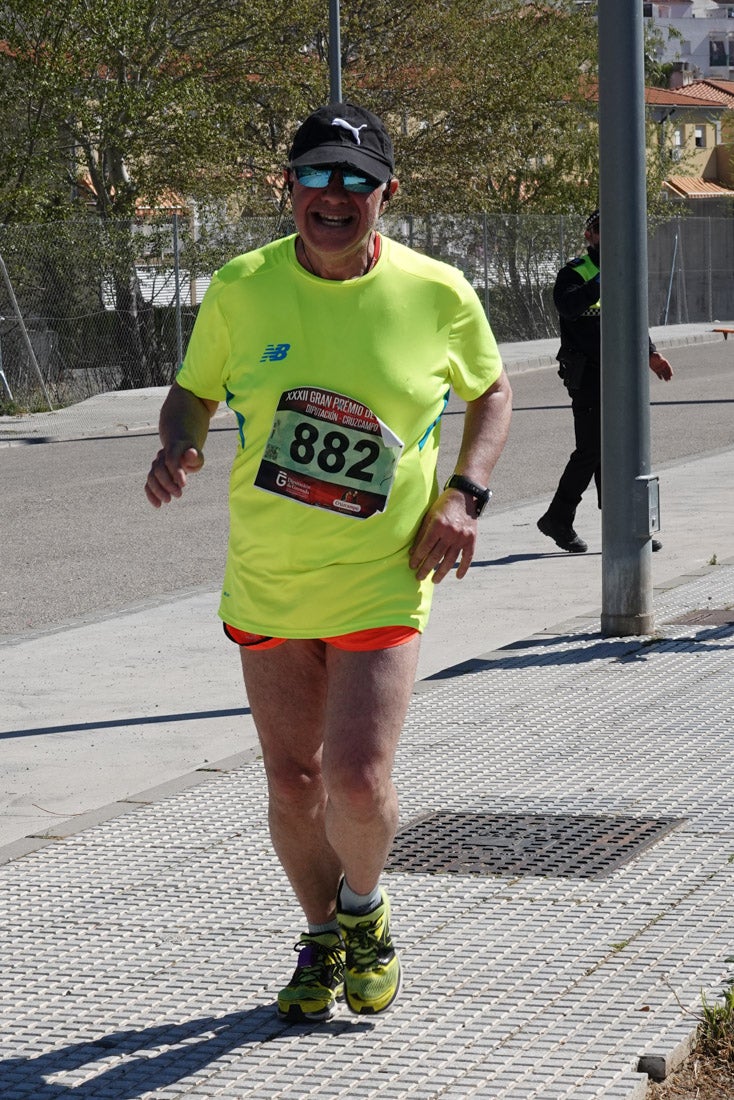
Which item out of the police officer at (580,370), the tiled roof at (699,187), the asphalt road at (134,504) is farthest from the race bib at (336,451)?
the tiled roof at (699,187)

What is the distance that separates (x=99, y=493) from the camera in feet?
46.4

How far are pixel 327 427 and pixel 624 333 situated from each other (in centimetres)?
434

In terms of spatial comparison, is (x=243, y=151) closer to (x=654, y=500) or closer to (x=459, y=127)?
(x=459, y=127)

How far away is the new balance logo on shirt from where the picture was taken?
357cm

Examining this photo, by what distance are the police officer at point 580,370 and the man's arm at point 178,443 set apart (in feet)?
20.2

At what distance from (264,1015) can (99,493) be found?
10659mm

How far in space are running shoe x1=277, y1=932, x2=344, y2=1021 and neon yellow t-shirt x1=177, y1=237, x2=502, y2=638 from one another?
0.70 meters

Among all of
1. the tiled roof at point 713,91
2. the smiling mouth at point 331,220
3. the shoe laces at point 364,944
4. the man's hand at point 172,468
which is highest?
the smiling mouth at point 331,220

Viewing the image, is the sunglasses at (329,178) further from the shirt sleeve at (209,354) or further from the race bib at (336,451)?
the race bib at (336,451)

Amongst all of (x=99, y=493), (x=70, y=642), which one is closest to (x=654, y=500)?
(x=70, y=642)

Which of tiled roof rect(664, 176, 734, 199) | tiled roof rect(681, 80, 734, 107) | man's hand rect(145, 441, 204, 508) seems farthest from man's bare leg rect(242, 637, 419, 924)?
tiled roof rect(681, 80, 734, 107)

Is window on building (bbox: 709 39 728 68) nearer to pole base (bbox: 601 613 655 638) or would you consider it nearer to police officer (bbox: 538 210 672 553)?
police officer (bbox: 538 210 672 553)

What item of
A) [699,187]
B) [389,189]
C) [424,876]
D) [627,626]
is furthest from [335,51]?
[699,187]

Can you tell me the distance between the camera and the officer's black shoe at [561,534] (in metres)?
10.2
